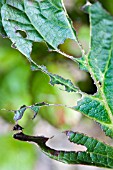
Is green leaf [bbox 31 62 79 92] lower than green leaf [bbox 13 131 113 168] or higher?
higher

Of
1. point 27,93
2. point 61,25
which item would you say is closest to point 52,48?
point 61,25

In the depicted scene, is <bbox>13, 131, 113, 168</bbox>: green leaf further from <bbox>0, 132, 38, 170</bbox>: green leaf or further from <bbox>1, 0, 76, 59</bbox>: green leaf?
<bbox>0, 132, 38, 170</bbox>: green leaf

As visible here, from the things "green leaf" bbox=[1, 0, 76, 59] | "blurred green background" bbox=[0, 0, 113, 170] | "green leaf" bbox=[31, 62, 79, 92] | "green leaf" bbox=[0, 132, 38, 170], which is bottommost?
"green leaf" bbox=[0, 132, 38, 170]

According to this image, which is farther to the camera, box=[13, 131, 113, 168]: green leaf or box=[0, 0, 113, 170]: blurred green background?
box=[0, 0, 113, 170]: blurred green background

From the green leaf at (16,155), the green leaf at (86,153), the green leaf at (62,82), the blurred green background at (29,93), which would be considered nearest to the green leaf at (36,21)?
the green leaf at (62,82)

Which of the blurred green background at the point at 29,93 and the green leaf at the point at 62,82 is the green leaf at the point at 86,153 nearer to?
the green leaf at the point at 62,82

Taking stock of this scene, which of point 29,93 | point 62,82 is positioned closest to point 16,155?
point 29,93

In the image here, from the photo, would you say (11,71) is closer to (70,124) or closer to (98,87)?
(70,124)

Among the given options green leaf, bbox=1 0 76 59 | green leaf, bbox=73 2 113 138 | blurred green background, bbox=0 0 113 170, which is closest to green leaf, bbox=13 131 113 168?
green leaf, bbox=73 2 113 138
